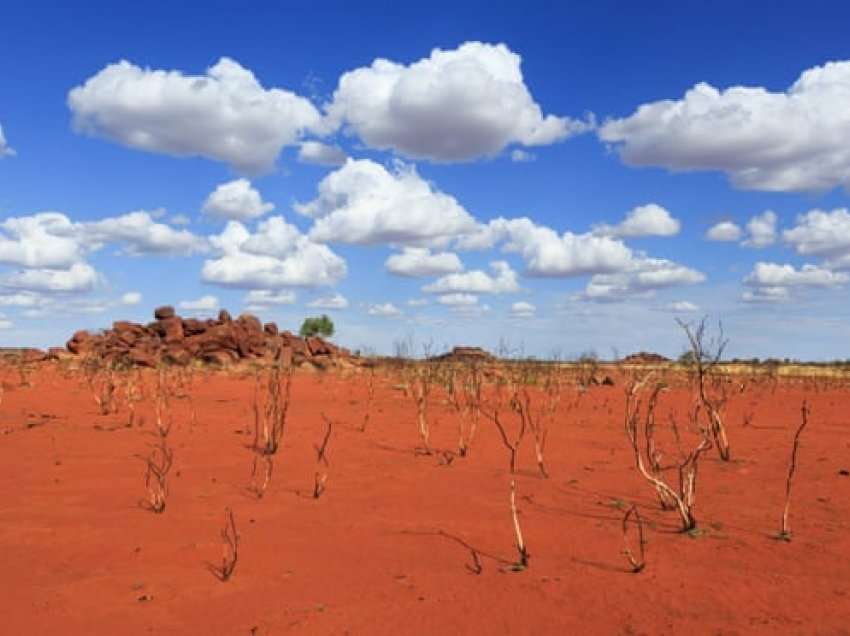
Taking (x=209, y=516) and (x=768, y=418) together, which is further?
(x=768, y=418)

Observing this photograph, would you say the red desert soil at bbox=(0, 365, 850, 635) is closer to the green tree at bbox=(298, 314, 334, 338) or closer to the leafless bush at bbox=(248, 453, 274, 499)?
the leafless bush at bbox=(248, 453, 274, 499)

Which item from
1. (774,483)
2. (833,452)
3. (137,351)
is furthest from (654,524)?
(137,351)

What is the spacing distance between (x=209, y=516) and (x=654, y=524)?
3662mm

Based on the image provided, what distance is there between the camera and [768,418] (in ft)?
46.7

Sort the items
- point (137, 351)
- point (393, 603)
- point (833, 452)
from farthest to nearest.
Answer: point (137, 351) → point (833, 452) → point (393, 603)

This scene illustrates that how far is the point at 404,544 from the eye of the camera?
525 centimetres

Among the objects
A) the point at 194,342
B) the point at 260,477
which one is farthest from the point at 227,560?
the point at 194,342

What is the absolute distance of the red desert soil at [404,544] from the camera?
3.89m

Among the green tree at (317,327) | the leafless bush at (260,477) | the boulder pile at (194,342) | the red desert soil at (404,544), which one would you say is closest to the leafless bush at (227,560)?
the red desert soil at (404,544)

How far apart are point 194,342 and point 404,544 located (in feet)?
86.1

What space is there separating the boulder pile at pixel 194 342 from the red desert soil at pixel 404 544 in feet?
61.9

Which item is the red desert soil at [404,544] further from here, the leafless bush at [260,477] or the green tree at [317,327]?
the green tree at [317,327]

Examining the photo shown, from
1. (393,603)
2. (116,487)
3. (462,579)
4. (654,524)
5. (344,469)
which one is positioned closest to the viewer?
(393,603)

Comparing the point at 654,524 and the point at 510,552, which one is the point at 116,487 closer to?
the point at 510,552
